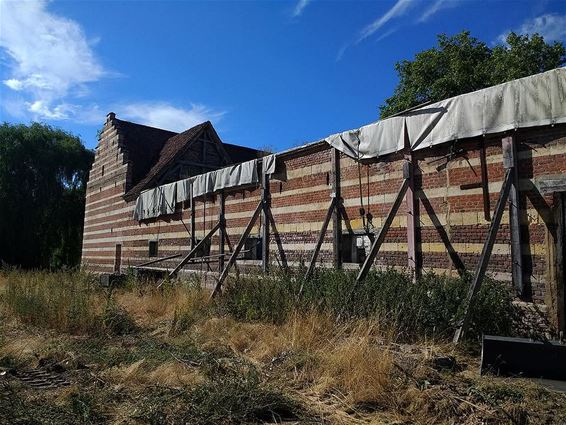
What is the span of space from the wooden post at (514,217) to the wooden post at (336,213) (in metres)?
3.98

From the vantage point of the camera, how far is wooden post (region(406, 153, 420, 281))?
891 centimetres

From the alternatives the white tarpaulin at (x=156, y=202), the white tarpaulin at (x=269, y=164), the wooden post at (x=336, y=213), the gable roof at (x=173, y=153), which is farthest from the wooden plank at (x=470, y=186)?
the gable roof at (x=173, y=153)

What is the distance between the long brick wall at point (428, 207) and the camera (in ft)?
23.6

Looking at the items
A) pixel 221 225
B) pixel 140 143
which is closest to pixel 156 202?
pixel 221 225

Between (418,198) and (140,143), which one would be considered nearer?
(418,198)

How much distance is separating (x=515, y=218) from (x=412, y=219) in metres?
2.05

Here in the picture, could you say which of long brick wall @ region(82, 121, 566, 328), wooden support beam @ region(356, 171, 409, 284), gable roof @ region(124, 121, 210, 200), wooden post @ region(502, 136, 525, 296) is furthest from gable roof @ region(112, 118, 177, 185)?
wooden post @ region(502, 136, 525, 296)

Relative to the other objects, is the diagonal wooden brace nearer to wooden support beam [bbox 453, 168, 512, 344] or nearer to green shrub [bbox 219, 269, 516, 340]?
green shrub [bbox 219, 269, 516, 340]

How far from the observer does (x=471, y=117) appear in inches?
320

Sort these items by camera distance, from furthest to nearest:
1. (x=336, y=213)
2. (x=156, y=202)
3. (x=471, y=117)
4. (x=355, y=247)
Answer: (x=156, y=202)
(x=336, y=213)
(x=355, y=247)
(x=471, y=117)

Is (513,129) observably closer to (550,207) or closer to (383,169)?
(550,207)

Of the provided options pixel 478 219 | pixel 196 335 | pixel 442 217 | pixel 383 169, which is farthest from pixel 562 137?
pixel 196 335

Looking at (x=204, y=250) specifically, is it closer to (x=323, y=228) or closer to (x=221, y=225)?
(x=221, y=225)

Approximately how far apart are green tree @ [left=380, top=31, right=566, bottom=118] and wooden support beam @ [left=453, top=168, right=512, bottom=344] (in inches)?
539
